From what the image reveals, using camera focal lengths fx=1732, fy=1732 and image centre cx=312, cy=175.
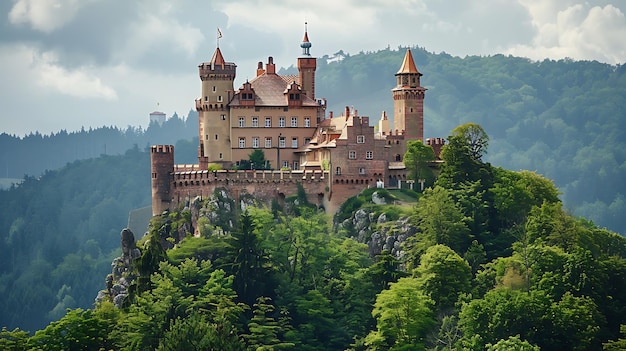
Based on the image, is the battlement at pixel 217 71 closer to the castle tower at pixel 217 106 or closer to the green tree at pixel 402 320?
the castle tower at pixel 217 106

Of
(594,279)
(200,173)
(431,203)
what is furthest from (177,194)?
(594,279)

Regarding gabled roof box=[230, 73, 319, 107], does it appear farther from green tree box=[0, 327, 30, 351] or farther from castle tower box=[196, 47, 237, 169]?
green tree box=[0, 327, 30, 351]

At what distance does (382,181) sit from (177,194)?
14.8 meters

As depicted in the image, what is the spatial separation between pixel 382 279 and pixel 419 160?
1169 centimetres

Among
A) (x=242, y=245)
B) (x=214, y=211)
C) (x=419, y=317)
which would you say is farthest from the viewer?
(x=214, y=211)

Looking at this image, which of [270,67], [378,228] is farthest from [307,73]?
[378,228]

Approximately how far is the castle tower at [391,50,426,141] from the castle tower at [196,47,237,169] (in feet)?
40.1

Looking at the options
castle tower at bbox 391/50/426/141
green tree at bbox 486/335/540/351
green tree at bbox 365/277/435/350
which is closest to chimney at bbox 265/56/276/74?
castle tower at bbox 391/50/426/141

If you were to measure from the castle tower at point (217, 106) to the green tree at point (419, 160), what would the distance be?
1382 cm

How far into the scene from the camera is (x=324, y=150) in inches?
4779

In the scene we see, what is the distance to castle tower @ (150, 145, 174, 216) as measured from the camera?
123375 mm

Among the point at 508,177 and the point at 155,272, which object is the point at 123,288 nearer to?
the point at 155,272

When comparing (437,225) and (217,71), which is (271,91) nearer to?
(217,71)

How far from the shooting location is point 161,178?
4875 inches
